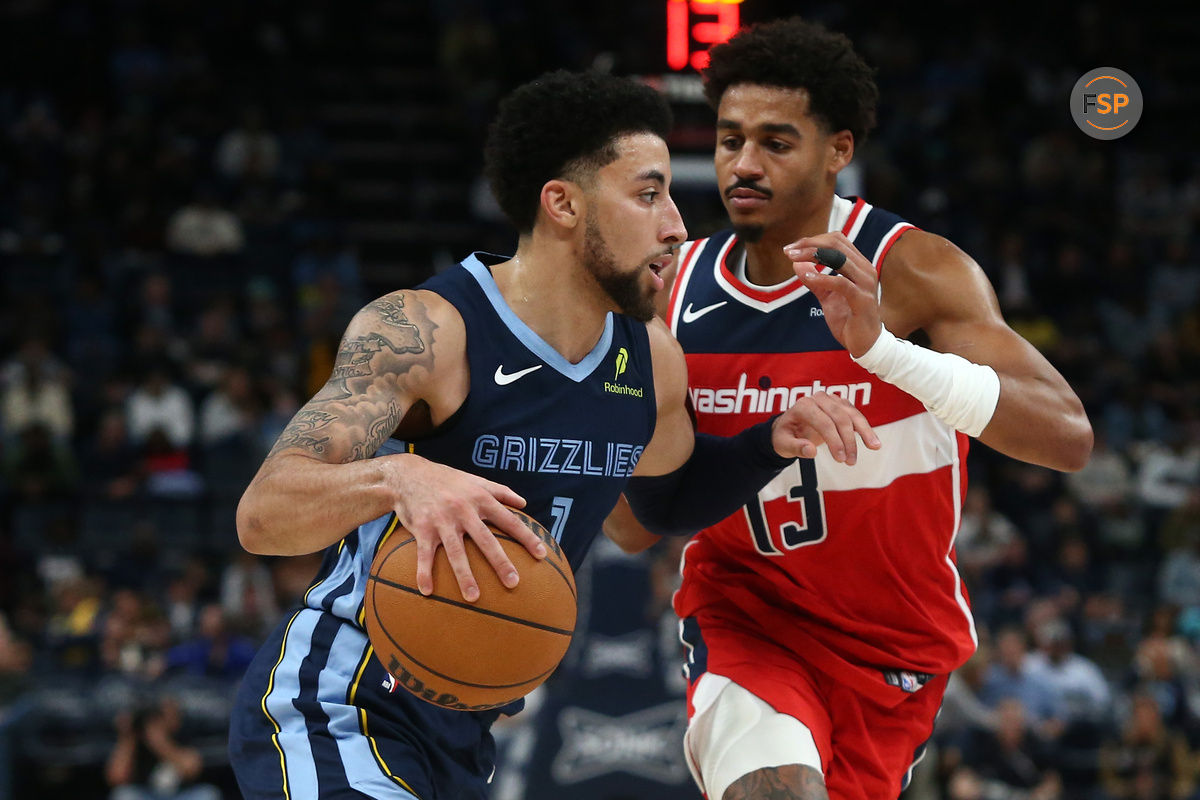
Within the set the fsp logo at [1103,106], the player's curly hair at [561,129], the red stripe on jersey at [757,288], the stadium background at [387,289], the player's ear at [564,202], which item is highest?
the player's curly hair at [561,129]

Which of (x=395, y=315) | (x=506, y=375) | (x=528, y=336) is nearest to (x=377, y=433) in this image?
(x=395, y=315)

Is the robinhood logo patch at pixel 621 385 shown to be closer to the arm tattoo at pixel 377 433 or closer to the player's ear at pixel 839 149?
the arm tattoo at pixel 377 433

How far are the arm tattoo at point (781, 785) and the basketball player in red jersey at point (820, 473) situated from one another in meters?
0.04

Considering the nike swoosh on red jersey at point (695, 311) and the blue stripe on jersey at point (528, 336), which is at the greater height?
the blue stripe on jersey at point (528, 336)

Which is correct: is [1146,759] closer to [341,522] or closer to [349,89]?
[341,522]

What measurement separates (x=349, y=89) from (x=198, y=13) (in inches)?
75.8

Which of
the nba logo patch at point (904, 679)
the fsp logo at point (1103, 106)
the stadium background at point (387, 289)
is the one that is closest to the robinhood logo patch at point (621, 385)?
the nba logo patch at point (904, 679)

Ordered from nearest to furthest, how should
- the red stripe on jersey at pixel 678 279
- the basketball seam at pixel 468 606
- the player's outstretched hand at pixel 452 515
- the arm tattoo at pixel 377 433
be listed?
the player's outstretched hand at pixel 452 515, the basketball seam at pixel 468 606, the arm tattoo at pixel 377 433, the red stripe on jersey at pixel 678 279

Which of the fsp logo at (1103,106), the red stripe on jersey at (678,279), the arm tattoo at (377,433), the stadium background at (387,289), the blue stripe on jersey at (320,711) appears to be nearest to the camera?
the arm tattoo at (377,433)

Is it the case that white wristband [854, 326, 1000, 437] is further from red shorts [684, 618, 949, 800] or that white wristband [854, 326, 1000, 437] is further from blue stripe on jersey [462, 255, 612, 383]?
red shorts [684, 618, 949, 800]

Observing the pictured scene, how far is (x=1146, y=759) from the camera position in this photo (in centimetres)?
971

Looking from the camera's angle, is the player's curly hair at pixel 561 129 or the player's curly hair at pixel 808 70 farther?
the player's curly hair at pixel 808 70

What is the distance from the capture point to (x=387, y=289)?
14.4 meters

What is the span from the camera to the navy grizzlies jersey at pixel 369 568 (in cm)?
320
